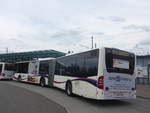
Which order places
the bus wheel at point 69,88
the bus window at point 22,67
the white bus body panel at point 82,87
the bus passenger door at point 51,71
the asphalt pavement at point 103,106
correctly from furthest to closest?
the bus window at point 22,67 → the bus passenger door at point 51,71 → the bus wheel at point 69,88 → the white bus body panel at point 82,87 → the asphalt pavement at point 103,106

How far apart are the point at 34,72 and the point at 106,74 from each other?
1424cm

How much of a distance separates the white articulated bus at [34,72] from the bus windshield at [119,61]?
10.6m

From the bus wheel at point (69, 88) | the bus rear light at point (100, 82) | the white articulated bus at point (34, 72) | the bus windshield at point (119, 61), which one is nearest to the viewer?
the bus rear light at point (100, 82)

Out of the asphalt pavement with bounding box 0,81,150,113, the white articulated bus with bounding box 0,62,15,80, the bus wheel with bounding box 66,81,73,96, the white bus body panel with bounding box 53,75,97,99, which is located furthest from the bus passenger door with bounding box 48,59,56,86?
the white articulated bus with bounding box 0,62,15,80

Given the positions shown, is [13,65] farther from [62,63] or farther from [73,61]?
[73,61]

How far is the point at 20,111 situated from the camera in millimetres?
8359

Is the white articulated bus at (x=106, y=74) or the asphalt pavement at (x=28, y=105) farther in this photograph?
the white articulated bus at (x=106, y=74)

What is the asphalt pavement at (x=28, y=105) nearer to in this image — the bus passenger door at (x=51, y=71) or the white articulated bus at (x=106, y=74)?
the white articulated bus at (x=106, y=74)

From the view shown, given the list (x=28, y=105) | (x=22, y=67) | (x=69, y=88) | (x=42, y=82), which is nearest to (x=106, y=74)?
(x=28, y=105)

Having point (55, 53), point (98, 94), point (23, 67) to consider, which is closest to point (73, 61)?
point (98, 94)

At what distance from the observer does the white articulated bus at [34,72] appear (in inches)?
810

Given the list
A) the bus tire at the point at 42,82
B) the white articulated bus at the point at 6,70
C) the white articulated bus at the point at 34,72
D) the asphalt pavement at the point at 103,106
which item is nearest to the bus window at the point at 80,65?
the asphalt pavement at the point at 103,106

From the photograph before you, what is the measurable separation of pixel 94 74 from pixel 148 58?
23.1 m

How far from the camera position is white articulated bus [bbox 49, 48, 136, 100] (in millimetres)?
9992
